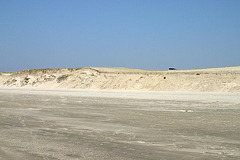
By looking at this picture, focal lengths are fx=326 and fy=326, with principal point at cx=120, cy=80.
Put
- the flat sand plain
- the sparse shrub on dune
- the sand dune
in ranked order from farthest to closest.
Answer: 1. the sparse shrub on dune
2. the sand dune
3. the flat sand plain

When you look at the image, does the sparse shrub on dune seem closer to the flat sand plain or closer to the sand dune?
the sand dune

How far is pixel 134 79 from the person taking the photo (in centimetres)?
3572

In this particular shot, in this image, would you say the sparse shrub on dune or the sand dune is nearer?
the sand dune

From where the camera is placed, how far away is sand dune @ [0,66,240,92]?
92.6 feet

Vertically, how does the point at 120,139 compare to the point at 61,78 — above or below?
below

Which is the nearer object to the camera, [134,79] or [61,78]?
[134,79]

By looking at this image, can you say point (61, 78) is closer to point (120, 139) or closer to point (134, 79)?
point (134, 79)

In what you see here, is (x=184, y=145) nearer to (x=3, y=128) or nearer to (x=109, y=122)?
(x=109, y=122)

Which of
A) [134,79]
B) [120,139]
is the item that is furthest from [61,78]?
[120,139]

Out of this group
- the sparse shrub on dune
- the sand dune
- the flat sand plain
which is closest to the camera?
the flat sand plain

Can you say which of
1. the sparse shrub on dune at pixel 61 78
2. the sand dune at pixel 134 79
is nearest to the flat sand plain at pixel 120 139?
the sand dune at pixel 134 79

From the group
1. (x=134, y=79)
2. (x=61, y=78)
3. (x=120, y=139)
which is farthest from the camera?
(x=61, y=78)

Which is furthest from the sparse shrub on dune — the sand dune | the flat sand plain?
the flat sand plain

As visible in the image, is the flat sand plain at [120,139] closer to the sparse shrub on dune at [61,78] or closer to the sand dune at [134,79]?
the sand dune at [134,79]
